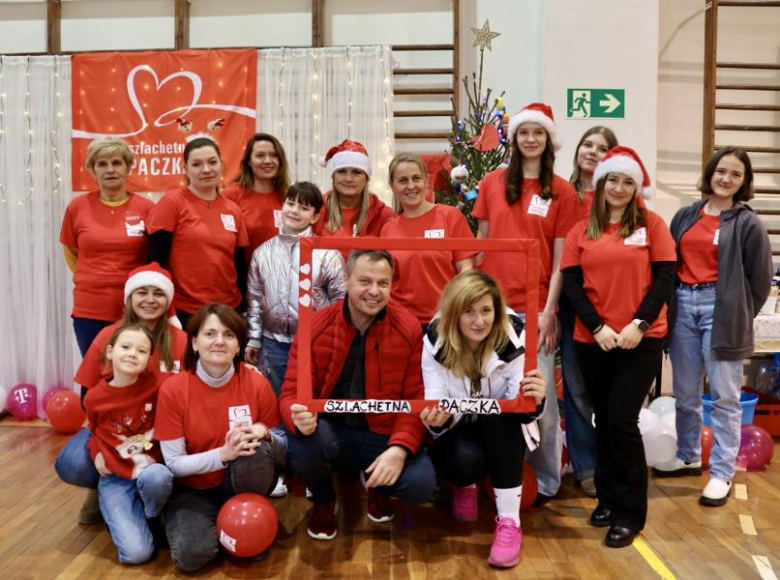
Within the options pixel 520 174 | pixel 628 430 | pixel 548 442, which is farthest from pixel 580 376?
pixel 520 174

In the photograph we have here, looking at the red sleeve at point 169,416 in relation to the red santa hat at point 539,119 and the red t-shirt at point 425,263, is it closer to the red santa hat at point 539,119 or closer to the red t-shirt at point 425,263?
the red t-shirt at point 425,263

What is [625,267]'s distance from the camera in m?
2.77

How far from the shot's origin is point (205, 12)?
5469 millimetres

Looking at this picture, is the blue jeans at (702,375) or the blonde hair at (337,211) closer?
the blonde hair at (337,211)

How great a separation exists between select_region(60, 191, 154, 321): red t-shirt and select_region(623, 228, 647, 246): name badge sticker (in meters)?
2.26

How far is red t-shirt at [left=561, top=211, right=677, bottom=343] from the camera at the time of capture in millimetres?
2768

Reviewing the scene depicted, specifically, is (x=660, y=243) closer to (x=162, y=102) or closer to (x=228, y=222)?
(x=228, y=222)

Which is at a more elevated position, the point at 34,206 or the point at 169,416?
the point at 34,206

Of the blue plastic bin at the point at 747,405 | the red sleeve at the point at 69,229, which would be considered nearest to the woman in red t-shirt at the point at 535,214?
the blue plastic bin at the point at 747,405

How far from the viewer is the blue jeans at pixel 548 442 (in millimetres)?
3121

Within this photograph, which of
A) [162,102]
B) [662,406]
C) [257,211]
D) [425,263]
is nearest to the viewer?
[425,263]

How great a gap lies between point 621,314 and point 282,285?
57.0 inches

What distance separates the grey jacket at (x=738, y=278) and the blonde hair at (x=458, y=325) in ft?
4.12

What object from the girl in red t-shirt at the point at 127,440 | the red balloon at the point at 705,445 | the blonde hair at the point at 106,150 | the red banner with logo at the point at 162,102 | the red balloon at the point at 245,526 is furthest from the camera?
the red banner with logo at the point at 162,102
